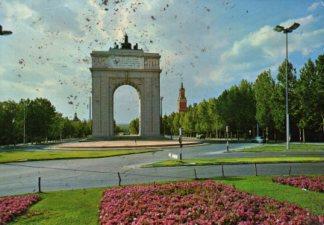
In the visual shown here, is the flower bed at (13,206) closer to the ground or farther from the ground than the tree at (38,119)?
closer to the ground

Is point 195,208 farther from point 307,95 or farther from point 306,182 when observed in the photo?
point 307,95

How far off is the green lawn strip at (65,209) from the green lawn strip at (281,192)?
6.18m

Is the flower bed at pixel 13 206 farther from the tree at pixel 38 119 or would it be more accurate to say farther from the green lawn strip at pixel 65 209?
the tree at pixel 38 119

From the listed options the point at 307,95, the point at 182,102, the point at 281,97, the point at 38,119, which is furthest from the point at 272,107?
the point at 182,102

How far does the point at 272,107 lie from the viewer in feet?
257

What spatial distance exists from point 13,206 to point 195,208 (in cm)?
707

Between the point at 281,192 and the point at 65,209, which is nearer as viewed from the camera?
the point at 65,209

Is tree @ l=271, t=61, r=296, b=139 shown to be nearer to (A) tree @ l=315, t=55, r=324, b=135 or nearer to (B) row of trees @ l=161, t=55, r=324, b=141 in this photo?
(B) row of trees @ l=161, t=55, r=324, b=141

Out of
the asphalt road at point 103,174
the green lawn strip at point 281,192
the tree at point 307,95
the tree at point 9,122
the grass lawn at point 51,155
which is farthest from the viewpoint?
the tree at point 9,122

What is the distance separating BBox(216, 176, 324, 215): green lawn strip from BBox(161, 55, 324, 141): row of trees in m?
50.4

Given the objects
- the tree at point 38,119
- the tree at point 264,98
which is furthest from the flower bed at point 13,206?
the tree at point 38,119

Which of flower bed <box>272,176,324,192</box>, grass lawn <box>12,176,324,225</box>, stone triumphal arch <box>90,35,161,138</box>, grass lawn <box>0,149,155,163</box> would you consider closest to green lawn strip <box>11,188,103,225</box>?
grass lawn <box>12,176,324,225</box>

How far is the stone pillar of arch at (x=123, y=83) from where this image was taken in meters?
96.4

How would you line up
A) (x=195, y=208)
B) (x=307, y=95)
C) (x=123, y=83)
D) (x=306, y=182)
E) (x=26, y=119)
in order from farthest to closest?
(x=26, y=119) < (x=123, y=83) < (x=307, y=95) < (x=306, y=182) < (x=195, y=208)
